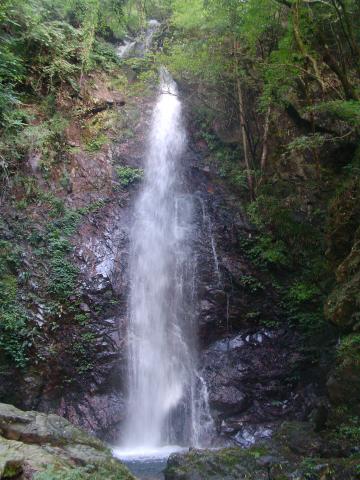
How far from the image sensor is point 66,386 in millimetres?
9562

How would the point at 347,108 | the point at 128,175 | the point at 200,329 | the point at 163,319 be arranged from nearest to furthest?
the point at 347,108, the point at 200,329, the point at 163,319, the point at 128,175

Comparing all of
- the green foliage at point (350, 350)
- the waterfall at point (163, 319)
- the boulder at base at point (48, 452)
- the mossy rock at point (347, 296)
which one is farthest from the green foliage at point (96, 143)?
the green foliage at point (350, 350)

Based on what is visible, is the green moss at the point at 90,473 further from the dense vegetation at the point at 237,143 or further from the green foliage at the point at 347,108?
the green foliage at the point at 347,108

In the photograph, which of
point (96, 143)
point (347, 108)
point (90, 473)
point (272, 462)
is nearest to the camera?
point (90, 473)

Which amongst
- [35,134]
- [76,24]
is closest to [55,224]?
[35,134]

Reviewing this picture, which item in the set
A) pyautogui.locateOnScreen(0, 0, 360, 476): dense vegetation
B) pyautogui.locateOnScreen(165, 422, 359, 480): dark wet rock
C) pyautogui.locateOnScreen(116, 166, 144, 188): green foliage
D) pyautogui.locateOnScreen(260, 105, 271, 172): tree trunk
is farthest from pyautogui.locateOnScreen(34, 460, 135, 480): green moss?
pyautogui.locateOnScreen(260, 105, 271, 172): tree trunk

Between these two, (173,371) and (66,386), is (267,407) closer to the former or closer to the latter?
(173,371)

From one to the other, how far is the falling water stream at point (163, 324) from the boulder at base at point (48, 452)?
8.69ft

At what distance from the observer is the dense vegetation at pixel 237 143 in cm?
857

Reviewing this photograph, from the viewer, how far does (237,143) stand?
14.8 m

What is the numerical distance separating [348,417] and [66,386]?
593cm

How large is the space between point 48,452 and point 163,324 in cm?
583

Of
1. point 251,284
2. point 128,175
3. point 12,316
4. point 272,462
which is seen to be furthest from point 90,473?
point 128,175

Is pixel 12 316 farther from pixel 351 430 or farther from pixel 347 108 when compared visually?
pixel 347 108
